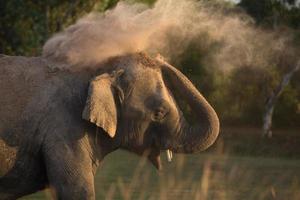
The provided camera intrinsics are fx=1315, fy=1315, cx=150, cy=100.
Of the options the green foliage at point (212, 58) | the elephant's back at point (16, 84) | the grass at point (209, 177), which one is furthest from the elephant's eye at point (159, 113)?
the green foliage at point (212, 58)

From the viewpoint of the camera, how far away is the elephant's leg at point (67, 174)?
11.3m

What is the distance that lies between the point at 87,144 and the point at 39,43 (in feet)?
102

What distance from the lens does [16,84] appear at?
449 inches

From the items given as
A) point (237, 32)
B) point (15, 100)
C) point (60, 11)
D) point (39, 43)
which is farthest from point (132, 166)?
point (15, 100)

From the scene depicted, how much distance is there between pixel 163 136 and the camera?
39.9 feet

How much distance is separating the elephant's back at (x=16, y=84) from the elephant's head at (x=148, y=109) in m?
0.50

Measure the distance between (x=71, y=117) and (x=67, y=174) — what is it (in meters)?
0.51

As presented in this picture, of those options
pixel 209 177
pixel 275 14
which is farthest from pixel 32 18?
pixel 209 177

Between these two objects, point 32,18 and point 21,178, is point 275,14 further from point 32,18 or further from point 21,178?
point 21,178

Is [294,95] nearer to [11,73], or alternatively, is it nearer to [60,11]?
[60,11]

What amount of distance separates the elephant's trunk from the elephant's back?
1.29 meters

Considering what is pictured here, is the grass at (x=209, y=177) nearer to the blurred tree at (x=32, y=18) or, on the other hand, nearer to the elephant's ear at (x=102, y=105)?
the elephant's ear at (x=102, y=105)

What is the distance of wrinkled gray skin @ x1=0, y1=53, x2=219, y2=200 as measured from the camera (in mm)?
11305

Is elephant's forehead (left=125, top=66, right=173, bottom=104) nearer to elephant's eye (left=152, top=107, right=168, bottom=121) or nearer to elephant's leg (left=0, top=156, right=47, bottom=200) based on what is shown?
elephant's eye (left=152, top=107, right=168, bottom=121)
